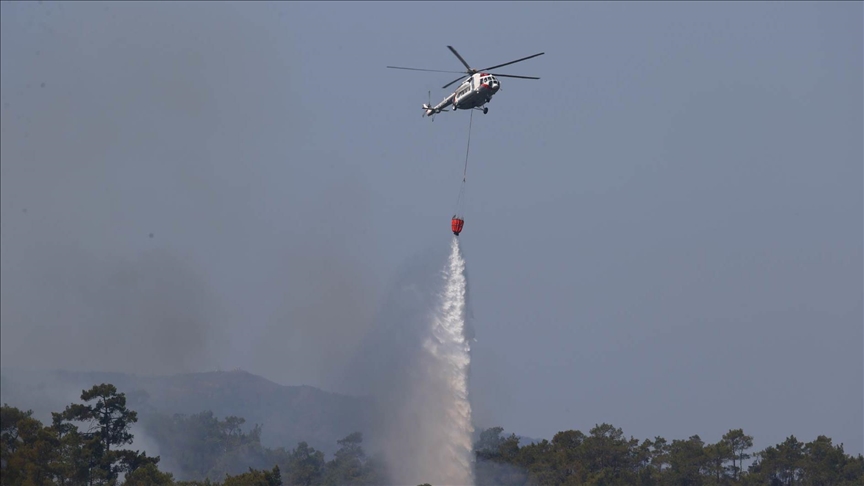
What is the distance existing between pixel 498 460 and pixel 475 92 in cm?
4909

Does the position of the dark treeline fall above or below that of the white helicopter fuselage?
below

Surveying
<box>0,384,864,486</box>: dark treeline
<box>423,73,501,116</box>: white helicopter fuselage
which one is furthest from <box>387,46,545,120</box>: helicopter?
<box>0,384,864,486</box>: dark treeline

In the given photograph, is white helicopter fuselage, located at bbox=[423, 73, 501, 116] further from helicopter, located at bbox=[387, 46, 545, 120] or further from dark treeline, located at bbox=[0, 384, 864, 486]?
dark treeline, located at bbox=[0, 384, 864, 486]

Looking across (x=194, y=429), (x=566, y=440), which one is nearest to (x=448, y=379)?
(x=566, y=440)

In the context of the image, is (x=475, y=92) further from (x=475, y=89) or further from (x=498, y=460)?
(x=498, y=460)

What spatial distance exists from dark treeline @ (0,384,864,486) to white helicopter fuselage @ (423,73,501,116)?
1239 inches

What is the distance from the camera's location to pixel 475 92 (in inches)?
2943

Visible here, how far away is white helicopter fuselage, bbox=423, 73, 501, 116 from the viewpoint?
73750mm

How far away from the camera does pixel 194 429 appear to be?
556 ft

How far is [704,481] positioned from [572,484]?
1639cm

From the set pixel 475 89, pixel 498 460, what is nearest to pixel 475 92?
pixel 475 89

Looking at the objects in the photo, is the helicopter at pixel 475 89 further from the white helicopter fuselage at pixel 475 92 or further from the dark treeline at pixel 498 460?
the dark treeline at pixel 498 460

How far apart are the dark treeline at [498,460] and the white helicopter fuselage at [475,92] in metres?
31.5

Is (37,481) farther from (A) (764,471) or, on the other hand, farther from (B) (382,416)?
(A) (764,471)
